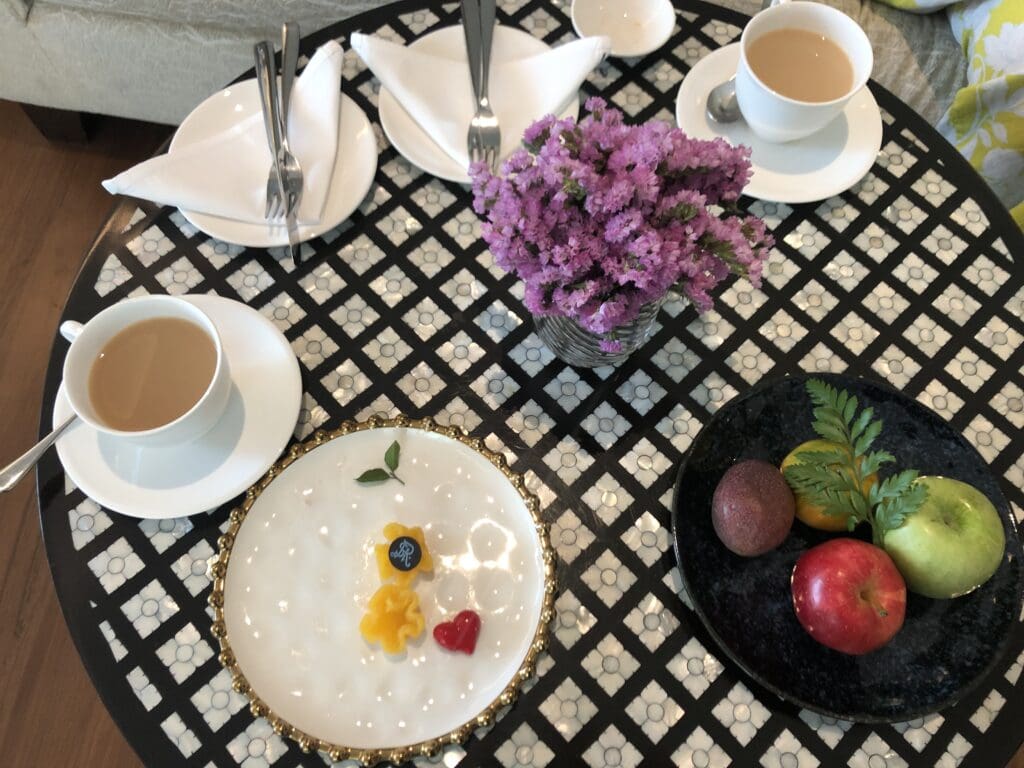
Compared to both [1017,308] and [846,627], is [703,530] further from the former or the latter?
[1017,308]

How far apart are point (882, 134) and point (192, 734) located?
1.01 meters

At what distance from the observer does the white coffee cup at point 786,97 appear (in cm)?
87

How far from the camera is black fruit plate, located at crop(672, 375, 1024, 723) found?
0.73m

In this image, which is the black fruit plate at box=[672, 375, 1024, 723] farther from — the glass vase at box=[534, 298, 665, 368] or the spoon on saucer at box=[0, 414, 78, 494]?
the spoon on saucer at box=[0, 414, 78, 494]

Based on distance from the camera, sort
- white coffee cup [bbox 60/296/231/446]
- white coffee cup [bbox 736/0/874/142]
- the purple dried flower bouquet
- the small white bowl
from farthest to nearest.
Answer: the small white bowl
white coffee cup [bbox 736/0/874/142]
white coffee cup [bbox 60/296/231/446]
the purple dried flower bouquet

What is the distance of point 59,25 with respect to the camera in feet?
4.70

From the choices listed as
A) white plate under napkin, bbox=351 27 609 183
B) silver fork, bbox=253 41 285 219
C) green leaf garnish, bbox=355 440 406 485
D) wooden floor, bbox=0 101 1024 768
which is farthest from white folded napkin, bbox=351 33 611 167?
wooden floor, bbox=0 101 1024 768

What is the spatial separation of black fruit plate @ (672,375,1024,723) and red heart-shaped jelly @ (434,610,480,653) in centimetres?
20

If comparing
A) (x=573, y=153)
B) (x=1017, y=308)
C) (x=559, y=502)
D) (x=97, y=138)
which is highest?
(x=573, y=153)

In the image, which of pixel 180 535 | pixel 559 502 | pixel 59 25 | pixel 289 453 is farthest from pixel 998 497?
pixel 59 25

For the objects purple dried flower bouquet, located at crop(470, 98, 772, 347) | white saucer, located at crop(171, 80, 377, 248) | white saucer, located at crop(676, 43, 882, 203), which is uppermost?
purple dried flower bouquet, located at crop(470, 98, 772, 347)

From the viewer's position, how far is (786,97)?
2.90ft

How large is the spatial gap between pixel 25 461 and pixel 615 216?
1.95 feet

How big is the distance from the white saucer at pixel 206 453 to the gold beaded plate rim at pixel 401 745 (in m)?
0.02
